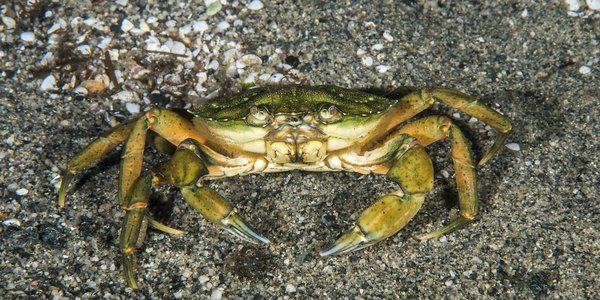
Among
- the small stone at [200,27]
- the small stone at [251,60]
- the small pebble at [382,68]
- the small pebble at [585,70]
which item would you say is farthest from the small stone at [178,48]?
the small pebble at [585,70]

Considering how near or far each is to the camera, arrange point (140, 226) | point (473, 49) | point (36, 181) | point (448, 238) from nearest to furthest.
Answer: point (140, 226) < point (448, 238) < point (36, 181) < point (473, 49)

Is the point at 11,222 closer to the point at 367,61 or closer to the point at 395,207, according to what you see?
the point at 395,207

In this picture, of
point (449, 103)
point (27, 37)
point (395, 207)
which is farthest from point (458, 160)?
point (27, 37)

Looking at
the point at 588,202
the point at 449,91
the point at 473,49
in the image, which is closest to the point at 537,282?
the point at 588,202

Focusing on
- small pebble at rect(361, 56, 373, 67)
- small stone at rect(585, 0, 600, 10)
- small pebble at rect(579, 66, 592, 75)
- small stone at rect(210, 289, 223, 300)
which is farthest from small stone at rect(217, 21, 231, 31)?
small stone at rect(585, 0, 600, 10)

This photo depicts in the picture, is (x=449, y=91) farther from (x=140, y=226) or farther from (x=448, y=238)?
(x=140, y=226)

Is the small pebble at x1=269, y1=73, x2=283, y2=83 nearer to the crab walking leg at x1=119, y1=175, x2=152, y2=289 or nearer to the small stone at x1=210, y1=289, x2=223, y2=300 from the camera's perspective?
the crab walking leg at x1=119, y1=175, x2=152, y2=289

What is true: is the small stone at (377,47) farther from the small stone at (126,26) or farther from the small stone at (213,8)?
the small stone at (126,26)
